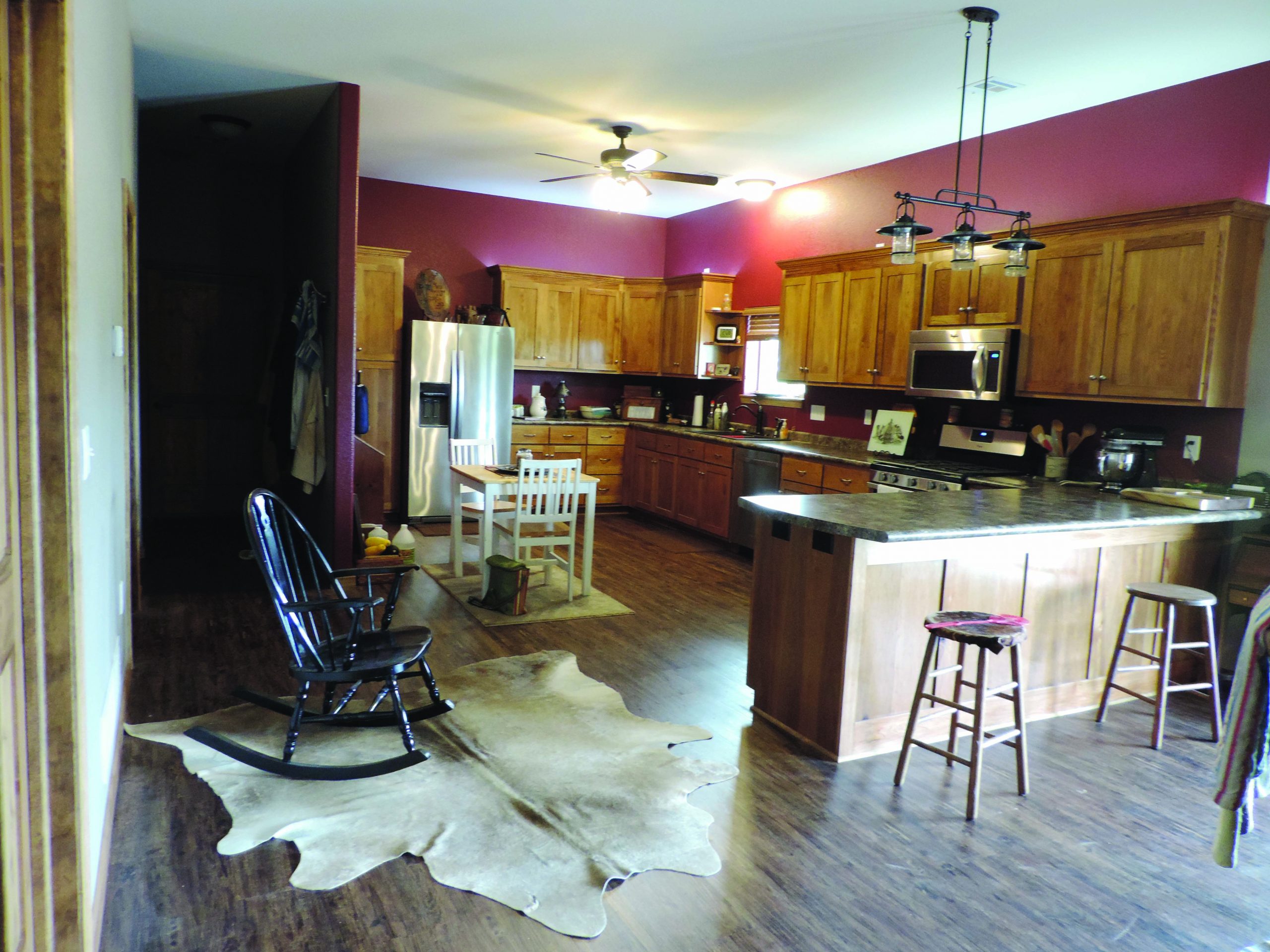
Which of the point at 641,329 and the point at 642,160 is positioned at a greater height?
the point at 642,160

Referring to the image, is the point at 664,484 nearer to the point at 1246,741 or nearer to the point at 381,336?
the point at 381,336

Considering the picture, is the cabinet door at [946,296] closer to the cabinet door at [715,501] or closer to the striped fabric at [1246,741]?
the cabinet door at [715,501]

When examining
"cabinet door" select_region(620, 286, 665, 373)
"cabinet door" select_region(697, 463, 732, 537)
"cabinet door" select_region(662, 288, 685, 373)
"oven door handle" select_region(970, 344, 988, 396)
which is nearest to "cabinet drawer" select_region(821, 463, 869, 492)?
"oven door handle" select_region(970, 344, 988, 396)

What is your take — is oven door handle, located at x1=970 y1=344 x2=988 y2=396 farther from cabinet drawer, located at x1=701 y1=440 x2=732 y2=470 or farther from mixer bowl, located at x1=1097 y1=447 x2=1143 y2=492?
cabinet drawer, located at x1=701 y1=440 x2=732 y2=470

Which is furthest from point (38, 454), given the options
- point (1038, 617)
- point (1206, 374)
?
point (1206, 374)

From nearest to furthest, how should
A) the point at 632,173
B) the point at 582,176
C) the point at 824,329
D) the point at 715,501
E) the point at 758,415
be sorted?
1. the point at 632,173
2. the point at 582,176
3. the point at 824,329
4. the point at 715,501
5. the point at 758,415

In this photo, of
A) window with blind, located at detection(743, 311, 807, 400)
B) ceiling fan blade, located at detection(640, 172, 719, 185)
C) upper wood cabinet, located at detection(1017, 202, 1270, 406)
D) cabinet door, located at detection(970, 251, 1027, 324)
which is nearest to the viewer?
upper wood cabinet, located at detection(1017, 202, 1270, 406)

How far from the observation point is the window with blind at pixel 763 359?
7.18 m

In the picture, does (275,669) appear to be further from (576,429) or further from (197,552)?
(576,429)

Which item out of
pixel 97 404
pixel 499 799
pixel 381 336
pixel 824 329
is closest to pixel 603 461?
pixel 381 336

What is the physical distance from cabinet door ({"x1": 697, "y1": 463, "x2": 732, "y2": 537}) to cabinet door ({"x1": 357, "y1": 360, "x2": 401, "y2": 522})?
2540mm

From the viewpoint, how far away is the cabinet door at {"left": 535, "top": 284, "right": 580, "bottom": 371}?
7.95 meters

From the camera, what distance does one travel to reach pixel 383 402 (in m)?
7.09

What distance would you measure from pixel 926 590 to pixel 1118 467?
5.35 ft
